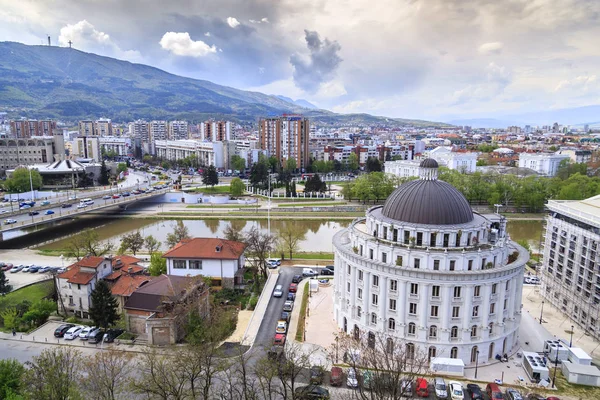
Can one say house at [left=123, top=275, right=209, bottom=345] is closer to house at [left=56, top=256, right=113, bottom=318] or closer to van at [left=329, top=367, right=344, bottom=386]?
house at [left=56, top=256, right=113, bottom=318]

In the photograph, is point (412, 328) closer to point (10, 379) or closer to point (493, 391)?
point (493, 391)

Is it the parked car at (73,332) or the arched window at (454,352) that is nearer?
the arched window at (454,352)

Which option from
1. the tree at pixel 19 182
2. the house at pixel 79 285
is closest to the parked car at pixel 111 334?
the house at pixel 79 285

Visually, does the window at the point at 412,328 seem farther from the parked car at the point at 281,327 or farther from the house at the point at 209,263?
the house at the point at 209,263

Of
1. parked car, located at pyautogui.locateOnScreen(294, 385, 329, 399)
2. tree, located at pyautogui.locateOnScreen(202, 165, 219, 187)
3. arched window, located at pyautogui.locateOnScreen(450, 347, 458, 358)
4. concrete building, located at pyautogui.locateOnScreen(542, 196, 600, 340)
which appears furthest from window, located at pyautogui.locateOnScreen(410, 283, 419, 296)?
tree, located at pyautogui.locateOnScreen(202, 165, 219, 187)

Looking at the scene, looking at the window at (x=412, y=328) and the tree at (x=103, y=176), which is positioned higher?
the tree at (x=103, y=176)

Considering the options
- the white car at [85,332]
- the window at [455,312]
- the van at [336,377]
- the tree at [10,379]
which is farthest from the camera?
the white car at [85,332]

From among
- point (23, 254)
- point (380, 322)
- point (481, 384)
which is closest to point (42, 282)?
point (23, 254)
